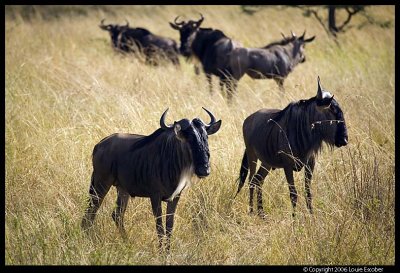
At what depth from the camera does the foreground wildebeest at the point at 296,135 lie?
5316 mm

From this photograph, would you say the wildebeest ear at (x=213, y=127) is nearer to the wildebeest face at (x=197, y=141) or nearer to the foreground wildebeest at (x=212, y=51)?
the wildebeest face at (x=197, y=141)

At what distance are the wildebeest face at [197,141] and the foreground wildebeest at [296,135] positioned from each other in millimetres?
1066

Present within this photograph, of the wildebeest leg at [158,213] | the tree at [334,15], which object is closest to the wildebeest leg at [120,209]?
the wildebeest leg at [158,213]

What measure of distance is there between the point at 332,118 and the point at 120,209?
168 cm

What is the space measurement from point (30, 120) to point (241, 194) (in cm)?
277

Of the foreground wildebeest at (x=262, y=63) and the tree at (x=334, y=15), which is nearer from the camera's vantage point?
the foreground wildebeest at (x=262, y=63)

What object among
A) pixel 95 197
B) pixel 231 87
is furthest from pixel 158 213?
pixel 231 87

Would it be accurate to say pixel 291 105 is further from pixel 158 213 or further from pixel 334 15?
pixel 334 15

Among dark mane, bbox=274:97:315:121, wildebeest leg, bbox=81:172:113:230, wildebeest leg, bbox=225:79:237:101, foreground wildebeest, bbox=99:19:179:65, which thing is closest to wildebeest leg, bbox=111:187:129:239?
wildebeest leg, bbox=81:172:113:230

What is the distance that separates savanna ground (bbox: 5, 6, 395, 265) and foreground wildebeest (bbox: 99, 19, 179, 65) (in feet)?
5.62

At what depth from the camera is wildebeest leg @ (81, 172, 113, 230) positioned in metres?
4.88

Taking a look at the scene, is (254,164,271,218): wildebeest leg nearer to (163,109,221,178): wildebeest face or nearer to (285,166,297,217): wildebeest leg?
(285,166,297,217): wildebeest leg

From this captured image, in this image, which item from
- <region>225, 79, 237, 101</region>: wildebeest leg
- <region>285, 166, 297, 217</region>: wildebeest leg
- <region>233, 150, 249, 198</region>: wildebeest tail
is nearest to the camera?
<region>285, 166, 297, 217</region>: wildebeest leg

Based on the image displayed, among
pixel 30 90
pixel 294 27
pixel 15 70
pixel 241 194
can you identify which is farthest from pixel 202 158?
pixel 294 27
